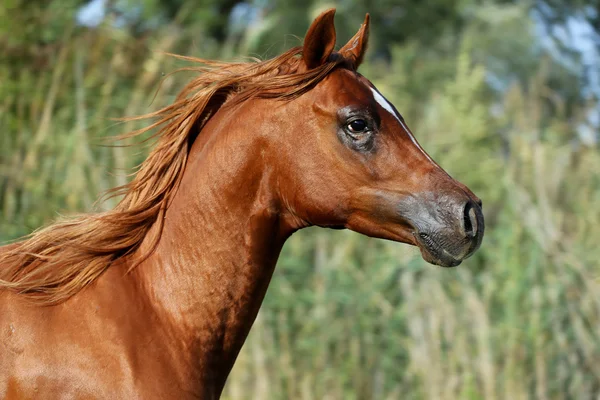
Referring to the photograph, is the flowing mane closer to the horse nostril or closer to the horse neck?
the horse neck

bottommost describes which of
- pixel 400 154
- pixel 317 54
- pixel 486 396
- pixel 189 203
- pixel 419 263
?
pixel 486 396

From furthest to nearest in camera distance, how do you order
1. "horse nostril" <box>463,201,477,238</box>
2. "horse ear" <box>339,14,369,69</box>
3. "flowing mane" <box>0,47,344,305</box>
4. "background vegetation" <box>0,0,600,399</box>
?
"background vegetation" <box>0,0,600,399</box>
"horse ear" <box>339,14,369,69</box>
"flowing mane" <box>0,47,344,305</box>
"horse nostril" <box>463,201,477,238</box>

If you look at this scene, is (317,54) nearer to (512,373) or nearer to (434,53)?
(512,373)

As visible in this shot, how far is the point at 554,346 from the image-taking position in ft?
19.1

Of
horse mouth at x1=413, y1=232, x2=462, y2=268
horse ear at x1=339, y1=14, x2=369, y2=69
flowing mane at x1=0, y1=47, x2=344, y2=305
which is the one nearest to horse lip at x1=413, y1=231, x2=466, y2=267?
horse mouth at x1=413, y1=232, x2=462, y2=268

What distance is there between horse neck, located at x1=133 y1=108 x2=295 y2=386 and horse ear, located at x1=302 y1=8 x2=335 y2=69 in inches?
13.9

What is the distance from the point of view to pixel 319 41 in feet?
9.77

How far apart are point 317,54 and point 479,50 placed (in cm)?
1959

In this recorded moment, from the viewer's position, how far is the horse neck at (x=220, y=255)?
2.97m

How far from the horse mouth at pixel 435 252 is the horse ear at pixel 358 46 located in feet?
2.55

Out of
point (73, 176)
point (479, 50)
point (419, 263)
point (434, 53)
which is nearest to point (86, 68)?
point (73, 176)

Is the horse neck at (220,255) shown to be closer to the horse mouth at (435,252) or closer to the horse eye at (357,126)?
the horse eye at (357,126)

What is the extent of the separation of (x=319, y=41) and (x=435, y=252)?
832mm

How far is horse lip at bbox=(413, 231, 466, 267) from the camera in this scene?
9.41 feet
